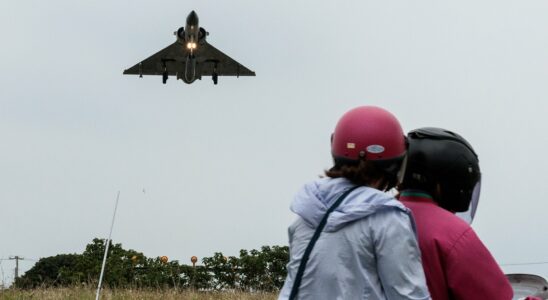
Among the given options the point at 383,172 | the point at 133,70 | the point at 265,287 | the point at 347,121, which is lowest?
the point at 265,287

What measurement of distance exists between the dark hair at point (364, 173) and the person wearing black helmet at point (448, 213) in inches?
5.4

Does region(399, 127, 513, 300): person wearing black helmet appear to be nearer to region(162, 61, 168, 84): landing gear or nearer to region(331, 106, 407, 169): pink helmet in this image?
region(331, 106, 407, 169): pink helmet

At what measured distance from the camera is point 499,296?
233 centimetres

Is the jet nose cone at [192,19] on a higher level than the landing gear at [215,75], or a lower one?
higher

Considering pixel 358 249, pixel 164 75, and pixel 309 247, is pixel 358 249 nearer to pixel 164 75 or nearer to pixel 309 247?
pixel 309 247

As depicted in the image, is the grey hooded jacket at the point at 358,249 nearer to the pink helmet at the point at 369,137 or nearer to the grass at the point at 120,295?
the pink helmet at the point at 369,137

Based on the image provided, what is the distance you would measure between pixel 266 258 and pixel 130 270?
2724 millimetres

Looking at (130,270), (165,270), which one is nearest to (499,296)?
(165,270)

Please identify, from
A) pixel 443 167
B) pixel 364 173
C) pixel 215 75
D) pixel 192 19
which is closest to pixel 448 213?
pixel 443 167

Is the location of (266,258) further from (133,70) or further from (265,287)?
(133,70)

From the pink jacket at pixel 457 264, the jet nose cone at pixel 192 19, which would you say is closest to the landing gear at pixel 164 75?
the jet nose cone at pixel 192 19

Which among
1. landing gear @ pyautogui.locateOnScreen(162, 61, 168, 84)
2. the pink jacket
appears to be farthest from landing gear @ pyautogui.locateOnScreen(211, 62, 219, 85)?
the pink jacket

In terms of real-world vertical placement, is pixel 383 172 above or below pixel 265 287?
above

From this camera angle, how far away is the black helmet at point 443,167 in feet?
8.41
